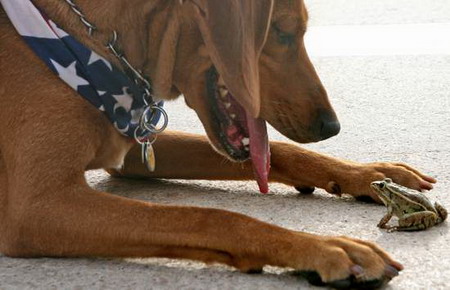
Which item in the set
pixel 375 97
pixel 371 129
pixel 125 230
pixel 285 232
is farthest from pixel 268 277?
pixel 375 97

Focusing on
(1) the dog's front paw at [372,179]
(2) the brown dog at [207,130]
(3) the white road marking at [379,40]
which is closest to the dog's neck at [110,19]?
(2) the brown dog at [207,130]

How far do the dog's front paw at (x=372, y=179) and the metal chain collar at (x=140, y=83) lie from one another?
2.34ft

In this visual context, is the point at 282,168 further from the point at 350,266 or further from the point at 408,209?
the point at 350,266

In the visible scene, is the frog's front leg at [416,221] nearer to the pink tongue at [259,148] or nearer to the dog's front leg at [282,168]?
the dog's front leg at [282,168]

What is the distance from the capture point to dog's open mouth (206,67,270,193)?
348 centimetres

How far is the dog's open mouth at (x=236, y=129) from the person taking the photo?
11.4ft

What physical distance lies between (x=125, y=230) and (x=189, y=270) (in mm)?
237

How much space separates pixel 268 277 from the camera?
293cm

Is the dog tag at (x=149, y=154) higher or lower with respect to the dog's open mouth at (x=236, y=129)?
lower

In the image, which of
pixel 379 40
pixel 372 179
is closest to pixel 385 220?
pixel 372 179

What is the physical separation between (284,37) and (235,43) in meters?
0.47

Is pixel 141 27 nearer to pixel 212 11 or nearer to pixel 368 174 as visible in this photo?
pixel 212 11

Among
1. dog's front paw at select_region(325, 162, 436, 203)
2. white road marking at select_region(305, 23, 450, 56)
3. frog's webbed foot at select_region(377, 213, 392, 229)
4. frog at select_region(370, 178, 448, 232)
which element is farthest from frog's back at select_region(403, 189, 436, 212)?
white road marking at select_region(305, 23, 450, 56)

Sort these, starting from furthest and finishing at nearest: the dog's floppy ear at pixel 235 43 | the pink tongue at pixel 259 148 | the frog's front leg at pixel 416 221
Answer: the pink tongue at pixel 259 148 → the frog's front leg at pixel 416 221 → the dog's floppy ear at pixel 235 43
